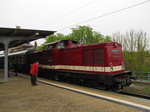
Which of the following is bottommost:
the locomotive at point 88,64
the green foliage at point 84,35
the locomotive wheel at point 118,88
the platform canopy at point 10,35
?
the locomotive wheel at point 118,88

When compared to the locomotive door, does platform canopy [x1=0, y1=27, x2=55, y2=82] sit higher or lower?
higher

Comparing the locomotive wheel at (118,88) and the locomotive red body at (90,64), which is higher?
the locomotive red body at (90,64)

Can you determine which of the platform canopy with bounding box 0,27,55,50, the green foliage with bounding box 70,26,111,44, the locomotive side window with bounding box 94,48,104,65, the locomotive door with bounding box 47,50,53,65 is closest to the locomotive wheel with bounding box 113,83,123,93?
the locomotive side window with bounding box 94,48,104,65

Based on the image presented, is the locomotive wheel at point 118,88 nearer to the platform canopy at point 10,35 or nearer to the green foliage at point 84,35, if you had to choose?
the platform canopy at point 10,35

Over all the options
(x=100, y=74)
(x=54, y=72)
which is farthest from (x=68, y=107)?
(x=54, y=72)

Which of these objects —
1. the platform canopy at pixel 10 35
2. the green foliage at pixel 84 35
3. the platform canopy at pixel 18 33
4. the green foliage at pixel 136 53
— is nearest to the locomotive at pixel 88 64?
the platform canopy at pixel 18 33

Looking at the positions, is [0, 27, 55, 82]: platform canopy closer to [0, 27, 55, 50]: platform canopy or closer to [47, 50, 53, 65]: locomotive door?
[0, 27, 55, 50]: platform canopy

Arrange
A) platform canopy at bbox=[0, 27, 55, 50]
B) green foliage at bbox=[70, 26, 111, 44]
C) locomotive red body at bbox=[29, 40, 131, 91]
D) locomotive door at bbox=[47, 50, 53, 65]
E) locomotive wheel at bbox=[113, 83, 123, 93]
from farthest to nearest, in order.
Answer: green foliage at bbox=[70, 26, 111, 44] → locomotive door at bbox=[47, 50, 53, 65] → platform canopy at bbox=[0, 27, 55, 50] → locomotive wheel at bbox=[113, 83, 123, 93] → locomotive red body at bbox=[29, 40, 131, 91]

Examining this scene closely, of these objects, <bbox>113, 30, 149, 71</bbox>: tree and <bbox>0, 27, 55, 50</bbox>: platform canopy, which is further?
<bbox>113, 30, 149, 71</bbox>: tree

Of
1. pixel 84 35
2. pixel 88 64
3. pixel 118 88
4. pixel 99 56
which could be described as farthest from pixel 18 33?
pixel 84 35

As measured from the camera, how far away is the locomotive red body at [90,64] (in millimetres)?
8453

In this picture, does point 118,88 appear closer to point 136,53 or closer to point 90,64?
point 90,64

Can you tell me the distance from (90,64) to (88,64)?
7.1 inches

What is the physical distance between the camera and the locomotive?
8.47 m
